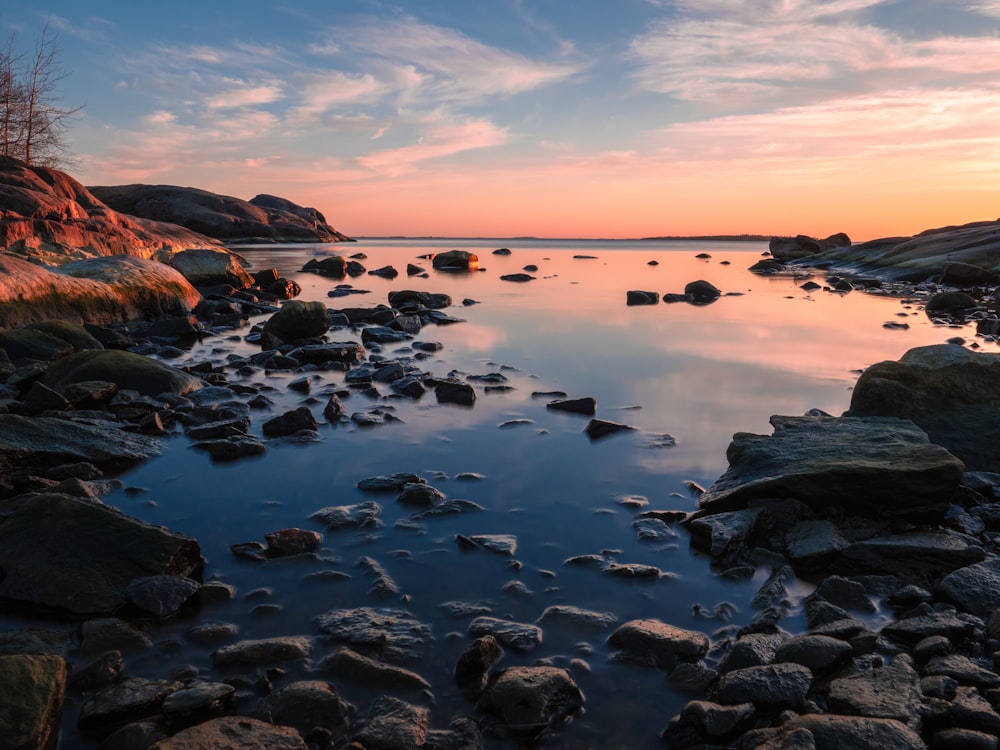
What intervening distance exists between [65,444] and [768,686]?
23.5 feet

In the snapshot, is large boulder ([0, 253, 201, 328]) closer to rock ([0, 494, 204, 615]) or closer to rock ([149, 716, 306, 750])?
rock ([0, 494, 204, 615])

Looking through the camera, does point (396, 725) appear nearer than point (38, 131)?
Yes

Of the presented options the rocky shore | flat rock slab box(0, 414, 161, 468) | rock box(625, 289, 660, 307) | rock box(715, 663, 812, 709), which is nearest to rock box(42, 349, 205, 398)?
the rocky shore

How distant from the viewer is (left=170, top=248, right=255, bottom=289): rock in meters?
29.5

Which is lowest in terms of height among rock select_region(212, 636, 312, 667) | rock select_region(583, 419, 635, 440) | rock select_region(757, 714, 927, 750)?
rock select_region(212, 636, 312, 667)

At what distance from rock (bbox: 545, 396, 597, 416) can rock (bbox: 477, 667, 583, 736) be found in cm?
641

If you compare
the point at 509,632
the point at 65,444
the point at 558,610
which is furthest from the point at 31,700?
the point at 65,444

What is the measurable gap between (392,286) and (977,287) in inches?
1219

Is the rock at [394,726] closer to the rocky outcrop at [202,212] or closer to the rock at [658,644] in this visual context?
the rock at [658,644]

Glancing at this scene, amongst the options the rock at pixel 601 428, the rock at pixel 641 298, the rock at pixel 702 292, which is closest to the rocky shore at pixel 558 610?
the rock at pixel 601 428

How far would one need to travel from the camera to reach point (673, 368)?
13977 millimetres

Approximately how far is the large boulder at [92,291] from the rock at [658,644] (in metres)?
14.6

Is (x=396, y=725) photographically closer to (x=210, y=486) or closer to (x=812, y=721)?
(x=812, y=721)

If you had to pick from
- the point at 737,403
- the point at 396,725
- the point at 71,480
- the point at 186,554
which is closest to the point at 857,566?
the point at 396,725
